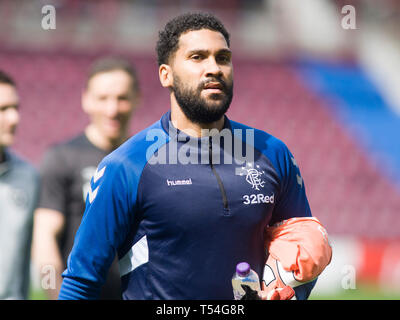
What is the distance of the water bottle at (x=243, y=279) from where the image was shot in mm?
2891

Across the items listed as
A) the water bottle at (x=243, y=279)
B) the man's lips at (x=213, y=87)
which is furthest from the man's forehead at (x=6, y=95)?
the water bottle at (x=243, y=279)

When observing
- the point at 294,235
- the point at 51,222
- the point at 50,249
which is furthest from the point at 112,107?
the point at 294,235

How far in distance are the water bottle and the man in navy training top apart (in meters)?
0.04

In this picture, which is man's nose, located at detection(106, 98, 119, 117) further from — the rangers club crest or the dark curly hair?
the rangers club crest

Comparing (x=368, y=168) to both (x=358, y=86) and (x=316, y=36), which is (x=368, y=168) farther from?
(x=316, y=36)

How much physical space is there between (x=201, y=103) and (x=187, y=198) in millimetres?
437

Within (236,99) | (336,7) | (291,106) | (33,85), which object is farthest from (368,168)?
(33,85)

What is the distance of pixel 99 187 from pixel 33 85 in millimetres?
11115

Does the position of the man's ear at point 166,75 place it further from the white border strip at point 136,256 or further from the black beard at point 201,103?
the white border strip at point 136,256

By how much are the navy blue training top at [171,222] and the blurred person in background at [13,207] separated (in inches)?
68.1

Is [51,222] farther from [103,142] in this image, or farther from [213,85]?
[213,85]

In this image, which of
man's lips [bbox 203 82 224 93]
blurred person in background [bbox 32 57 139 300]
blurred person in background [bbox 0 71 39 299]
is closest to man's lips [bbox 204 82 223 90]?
man's lips [bbox 203 82 224 93]

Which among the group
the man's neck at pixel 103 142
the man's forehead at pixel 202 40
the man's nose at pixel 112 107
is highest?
the man's forehead at pixel 202 40
